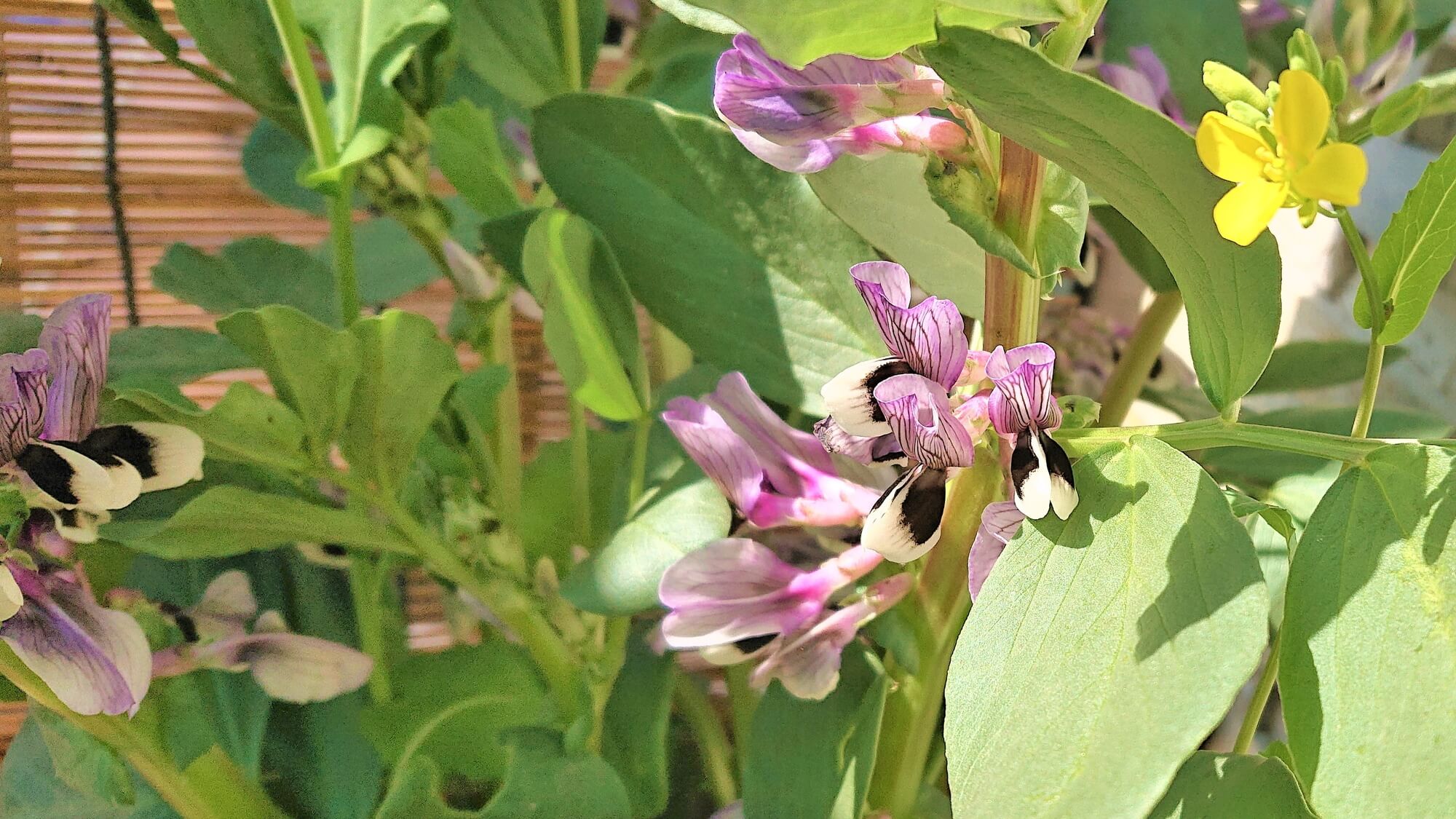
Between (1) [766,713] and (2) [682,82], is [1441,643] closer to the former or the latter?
(1) [766,713]

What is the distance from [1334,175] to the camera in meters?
0.15

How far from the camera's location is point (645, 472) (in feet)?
1.12

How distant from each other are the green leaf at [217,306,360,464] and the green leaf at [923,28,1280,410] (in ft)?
0.52

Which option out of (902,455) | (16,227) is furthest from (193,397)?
(902,455)

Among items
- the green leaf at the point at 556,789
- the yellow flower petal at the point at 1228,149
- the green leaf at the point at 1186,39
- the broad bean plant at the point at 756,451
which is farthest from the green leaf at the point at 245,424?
the green leaf at the point at 1186,39

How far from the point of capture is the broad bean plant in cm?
18

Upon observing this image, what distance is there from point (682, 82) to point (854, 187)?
13 centimetres

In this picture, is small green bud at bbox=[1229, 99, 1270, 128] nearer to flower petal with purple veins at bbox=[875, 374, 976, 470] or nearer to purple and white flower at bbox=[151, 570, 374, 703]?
flower petal with purple veins at bbox=[875, 374, 976, 470]

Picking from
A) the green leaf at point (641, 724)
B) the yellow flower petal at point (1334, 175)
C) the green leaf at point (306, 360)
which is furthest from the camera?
the green leaf at point (641, 724)

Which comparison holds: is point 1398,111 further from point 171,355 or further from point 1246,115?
point 171,355

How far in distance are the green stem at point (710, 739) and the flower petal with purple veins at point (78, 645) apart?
0.18m

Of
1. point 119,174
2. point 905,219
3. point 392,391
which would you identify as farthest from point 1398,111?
point 119,174

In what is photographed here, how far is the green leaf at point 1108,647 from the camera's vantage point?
17 centimetres

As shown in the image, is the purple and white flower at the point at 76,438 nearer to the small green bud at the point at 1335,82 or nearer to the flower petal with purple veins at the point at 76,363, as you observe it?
the flower petal with purple veins at the point at 76,363
